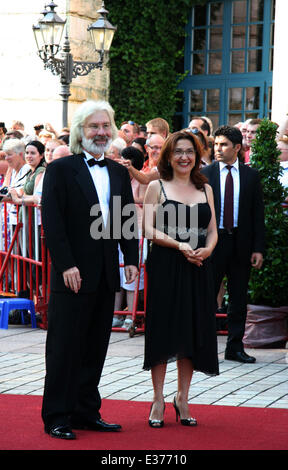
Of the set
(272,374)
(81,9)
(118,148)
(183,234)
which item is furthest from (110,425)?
(81,9)

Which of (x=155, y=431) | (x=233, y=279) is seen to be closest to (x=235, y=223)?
(x=233, y=279)

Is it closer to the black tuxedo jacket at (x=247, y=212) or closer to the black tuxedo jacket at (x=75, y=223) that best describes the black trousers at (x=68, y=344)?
the black tuxedo jacket at (x=75, y=223)

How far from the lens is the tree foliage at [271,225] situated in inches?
314

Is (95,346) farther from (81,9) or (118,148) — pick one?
(81,9)

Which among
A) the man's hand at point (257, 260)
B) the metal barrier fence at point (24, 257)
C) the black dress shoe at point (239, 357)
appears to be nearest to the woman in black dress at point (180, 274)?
the man's hand at point (257, 260)

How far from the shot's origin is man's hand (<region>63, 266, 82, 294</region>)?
200 inches

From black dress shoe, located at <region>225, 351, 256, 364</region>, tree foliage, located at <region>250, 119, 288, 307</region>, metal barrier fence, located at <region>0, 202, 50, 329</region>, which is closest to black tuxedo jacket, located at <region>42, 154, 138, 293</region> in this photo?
black dress shoe, located at <region>225, 351, 256, 364</region>

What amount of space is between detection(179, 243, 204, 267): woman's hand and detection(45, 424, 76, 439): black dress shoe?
131 cm

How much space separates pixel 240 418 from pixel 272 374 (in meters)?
1.46

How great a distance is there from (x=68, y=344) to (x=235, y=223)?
2769 millimetres

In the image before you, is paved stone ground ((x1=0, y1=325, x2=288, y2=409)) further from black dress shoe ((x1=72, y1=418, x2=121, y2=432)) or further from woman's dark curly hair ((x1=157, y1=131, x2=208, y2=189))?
woman's dark curly hair ((x1=157, y1=131, x2=208, y2=189))

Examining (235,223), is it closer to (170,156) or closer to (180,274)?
(170,156)

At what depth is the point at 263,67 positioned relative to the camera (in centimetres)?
1655

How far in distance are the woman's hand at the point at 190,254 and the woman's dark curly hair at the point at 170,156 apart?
462 millimetres
